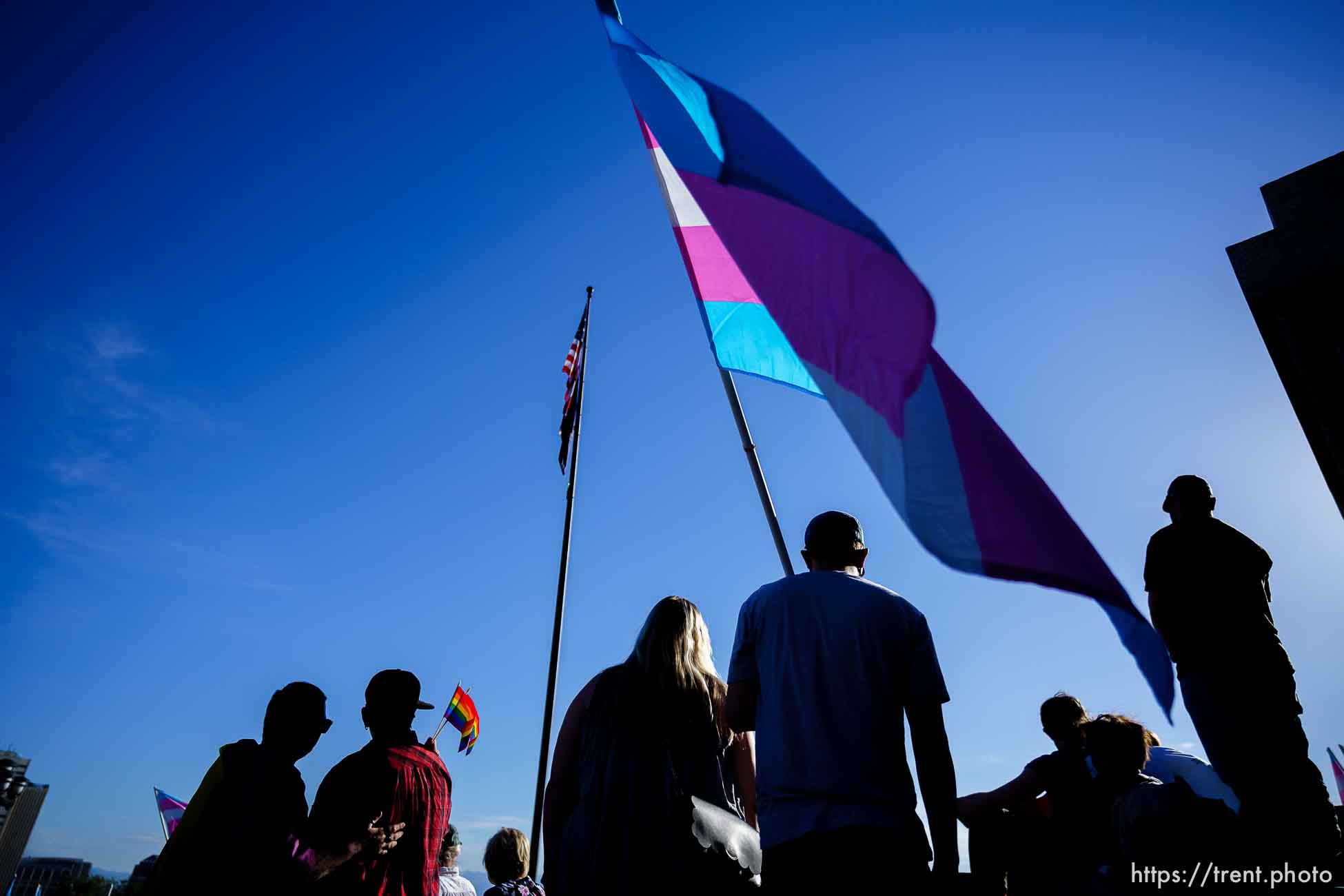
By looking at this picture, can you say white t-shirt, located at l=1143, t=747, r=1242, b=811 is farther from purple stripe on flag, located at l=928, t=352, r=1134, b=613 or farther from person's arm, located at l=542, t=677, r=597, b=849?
person's arm, located at l=542, t=677, r=597, b=849

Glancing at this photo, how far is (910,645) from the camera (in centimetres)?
267

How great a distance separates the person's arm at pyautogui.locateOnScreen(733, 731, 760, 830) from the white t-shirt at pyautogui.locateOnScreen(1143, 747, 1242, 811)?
1.89 meters

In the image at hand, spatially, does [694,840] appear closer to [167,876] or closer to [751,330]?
[167,876]

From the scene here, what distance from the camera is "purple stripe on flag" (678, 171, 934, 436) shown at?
371cm

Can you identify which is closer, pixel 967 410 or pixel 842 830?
pixel 842 830

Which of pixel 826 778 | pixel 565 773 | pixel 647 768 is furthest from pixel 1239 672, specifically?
pixel 565 773

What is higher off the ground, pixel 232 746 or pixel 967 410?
pixel 967 410

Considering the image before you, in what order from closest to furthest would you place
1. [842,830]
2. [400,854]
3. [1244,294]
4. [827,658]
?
[842,830]
[827,658]
[400,854]
[1244,294]

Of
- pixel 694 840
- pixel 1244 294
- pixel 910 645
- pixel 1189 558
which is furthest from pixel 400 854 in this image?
pixel 1244 294

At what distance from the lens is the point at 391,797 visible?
Result: 3.36 m

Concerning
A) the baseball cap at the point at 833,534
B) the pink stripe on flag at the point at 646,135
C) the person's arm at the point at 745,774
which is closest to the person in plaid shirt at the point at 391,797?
the person's arm at the point at 745,774

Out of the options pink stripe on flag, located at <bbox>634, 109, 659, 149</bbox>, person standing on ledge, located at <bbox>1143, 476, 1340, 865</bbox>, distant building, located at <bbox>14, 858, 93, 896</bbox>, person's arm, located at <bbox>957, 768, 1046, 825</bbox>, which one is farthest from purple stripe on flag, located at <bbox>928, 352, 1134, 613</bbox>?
distant building, located at <bbox>14, 858, 93, 896</bbox>

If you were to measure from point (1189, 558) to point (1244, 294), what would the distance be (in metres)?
1.48

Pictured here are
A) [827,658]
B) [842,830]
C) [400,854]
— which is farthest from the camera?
[400,854]
